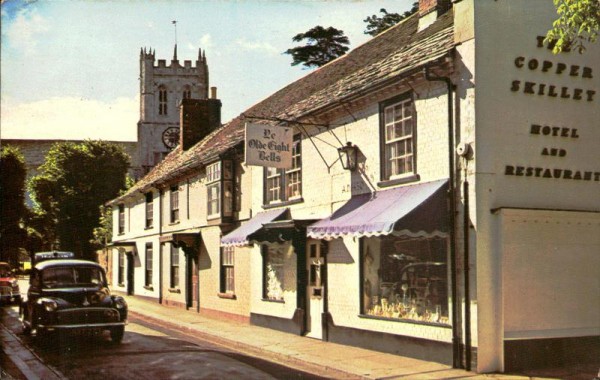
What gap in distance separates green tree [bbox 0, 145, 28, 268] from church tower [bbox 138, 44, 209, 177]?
176 ft

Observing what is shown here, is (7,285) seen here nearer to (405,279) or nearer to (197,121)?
(197,121)

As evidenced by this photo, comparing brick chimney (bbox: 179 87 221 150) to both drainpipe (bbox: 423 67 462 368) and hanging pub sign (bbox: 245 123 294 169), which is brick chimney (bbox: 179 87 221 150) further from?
drainpipe (bbox: 423 67 462 368)

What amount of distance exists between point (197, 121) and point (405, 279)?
20.3 meters

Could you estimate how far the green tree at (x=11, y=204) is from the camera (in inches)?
1054

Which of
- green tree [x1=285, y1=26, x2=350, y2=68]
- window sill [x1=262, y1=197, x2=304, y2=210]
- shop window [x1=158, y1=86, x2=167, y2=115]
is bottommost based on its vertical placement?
window sill [x1=262, y1=197, x2=304, y2=210]

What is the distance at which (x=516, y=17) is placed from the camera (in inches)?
448

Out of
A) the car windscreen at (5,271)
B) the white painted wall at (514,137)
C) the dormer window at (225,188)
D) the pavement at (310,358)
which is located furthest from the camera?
the car windscreen at (5,271)

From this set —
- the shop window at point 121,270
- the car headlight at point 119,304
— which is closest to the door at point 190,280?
the car headlight at point 119,304

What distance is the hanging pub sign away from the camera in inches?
585

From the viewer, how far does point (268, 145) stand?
15.2 meters

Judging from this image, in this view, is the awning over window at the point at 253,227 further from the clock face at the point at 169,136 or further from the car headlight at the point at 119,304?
the clock face at the point at 169,136

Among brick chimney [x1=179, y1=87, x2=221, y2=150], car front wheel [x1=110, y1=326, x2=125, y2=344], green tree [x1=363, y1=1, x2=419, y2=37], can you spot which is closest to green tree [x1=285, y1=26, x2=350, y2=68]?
green tree [x1=363, y1=1, x2=419, y2=37]

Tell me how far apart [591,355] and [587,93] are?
15.4 ft

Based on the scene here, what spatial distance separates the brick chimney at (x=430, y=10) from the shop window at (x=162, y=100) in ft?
245
